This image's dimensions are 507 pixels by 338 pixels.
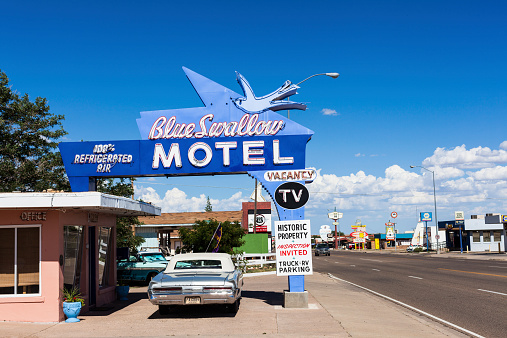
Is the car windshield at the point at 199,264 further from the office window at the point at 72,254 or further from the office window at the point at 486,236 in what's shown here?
the office window at the point at 486,236

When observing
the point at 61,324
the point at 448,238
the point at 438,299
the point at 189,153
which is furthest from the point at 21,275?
the point at 448,238

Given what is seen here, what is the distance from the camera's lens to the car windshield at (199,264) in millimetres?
14445

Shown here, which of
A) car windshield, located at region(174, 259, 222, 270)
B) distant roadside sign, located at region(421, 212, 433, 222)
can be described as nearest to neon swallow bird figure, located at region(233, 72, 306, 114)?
car windshield, located at region(174, 259, 222, 270)

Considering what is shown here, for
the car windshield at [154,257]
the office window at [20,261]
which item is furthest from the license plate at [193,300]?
the car windshield at [154,257]

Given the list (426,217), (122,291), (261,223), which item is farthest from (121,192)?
(426,217)

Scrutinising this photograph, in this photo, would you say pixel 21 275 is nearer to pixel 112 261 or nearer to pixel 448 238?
pixel 112 261

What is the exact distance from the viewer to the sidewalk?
11.0 metres

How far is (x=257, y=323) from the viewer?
12.1 metres

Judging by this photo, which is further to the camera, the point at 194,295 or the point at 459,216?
the point at 459,216

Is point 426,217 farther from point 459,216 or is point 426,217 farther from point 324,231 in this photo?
point 324,231

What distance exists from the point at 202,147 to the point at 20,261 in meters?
5.68

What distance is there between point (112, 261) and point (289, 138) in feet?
23.8

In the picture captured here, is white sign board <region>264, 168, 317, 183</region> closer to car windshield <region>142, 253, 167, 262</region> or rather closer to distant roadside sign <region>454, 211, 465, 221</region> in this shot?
car windshield <region>142, 253, 167, 262</region>

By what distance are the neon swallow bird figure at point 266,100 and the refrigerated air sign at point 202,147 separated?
43 millimetres
